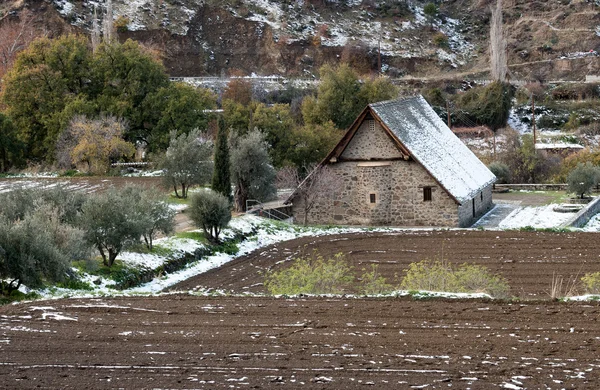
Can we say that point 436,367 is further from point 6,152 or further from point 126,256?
point 6,152

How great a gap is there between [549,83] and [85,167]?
4690 cm

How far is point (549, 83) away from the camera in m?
83.3

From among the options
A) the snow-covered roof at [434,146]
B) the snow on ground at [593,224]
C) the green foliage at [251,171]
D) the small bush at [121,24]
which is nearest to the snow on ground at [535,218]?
the snow on ground at [593,224]

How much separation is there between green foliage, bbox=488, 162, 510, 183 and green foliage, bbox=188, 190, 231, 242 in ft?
73.7

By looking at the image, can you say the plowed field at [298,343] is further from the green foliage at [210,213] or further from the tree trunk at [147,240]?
the green foliage at [210,213]

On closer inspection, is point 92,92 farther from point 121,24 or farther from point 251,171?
point 121,24

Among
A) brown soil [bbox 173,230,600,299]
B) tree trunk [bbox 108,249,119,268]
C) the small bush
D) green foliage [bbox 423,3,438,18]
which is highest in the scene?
green foliage [bbox 423,3,438,18]

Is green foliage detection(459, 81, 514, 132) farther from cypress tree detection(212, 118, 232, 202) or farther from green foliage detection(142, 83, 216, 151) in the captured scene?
cypress tree detection(212, 118, 232, 202)

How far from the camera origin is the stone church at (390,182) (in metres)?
37.4

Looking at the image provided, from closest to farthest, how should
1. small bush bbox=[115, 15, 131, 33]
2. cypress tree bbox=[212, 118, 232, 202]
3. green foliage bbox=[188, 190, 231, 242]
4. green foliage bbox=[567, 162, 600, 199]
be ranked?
green foliage bbox=[188, 190, 231, 242]
cypress tree bbox=[212, 118, 232, 202]
green foliage bbox=[567, 162, 600, 199]
small bush bbox=[115, 15, 131, 33]

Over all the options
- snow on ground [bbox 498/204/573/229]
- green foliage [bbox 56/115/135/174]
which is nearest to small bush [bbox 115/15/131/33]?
green foliage [bbox 56/115/135/174]

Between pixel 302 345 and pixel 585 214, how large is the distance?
26.2 meters

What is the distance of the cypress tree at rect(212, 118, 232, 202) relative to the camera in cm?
3625

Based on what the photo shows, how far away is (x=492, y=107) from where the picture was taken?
7506 cm
